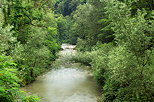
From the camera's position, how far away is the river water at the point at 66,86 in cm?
1728

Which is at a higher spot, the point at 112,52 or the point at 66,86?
the point at 112,52

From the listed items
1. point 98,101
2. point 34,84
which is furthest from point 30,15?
point 98,101

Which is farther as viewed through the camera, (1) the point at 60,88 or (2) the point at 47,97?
(1) the point at 60,88

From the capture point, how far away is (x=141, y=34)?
9656 mm

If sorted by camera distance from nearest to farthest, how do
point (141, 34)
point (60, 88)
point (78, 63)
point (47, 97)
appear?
1. point (141, 34)
2. point (47, 97)
3. point (60, 88)
4. point (78, 63)

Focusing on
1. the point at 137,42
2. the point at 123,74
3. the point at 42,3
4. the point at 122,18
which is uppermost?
the point at 42,3

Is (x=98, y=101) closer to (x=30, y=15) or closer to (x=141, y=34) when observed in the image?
(x=141, y=34)

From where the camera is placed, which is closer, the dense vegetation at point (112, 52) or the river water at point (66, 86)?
the dense vegetation at point (112, 52)

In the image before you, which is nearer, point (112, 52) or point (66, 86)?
point (112, 52)

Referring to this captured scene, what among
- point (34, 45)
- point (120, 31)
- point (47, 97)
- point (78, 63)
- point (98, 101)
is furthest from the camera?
point (78, 63)

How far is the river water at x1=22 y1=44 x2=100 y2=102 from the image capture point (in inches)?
680

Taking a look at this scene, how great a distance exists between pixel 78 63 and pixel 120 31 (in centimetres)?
2329

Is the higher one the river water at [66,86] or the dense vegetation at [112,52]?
the dense vegetation at [112,52]

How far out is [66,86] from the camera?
824 inches
